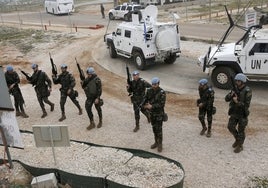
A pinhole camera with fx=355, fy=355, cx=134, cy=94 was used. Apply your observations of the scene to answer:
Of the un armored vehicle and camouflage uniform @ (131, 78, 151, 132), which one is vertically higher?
the un armored vehicle

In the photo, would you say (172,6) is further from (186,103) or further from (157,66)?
(186,103)

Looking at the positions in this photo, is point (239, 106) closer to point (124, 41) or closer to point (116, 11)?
point (124, 41)

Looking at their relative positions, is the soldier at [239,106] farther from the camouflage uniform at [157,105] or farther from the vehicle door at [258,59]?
the vehicle door at [258,59]

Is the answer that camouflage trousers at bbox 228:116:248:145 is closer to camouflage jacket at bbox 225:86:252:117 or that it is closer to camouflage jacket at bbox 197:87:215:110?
camouflage jacket at bbox 225:86:252:117

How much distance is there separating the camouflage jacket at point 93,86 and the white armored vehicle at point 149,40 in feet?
19.9

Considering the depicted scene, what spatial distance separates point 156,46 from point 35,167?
30.7 feet

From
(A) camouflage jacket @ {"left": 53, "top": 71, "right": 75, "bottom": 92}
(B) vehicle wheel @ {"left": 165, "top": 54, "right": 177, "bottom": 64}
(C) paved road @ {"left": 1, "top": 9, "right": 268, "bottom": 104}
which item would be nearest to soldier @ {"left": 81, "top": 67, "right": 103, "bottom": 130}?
(A) camouflage jacket @ {"left": 53, "top": 71, "right": 75, "bottom": 92}

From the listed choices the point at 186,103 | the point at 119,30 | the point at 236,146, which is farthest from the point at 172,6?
the point at 236,146

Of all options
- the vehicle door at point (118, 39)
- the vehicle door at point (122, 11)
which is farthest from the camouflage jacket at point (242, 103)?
the vehicle door at point (122, 11)

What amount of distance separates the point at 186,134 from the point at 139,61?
7.15 metres

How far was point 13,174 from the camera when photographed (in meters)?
8.54

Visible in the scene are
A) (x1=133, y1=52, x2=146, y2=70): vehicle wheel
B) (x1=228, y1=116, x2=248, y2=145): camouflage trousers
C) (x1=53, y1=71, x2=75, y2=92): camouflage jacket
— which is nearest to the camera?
(x1=228, y1=116, x2=248, y2=145): camouflage trousers

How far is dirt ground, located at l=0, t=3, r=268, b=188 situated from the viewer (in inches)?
332

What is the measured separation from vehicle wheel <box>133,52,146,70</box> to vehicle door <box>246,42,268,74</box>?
5337 millimetres
